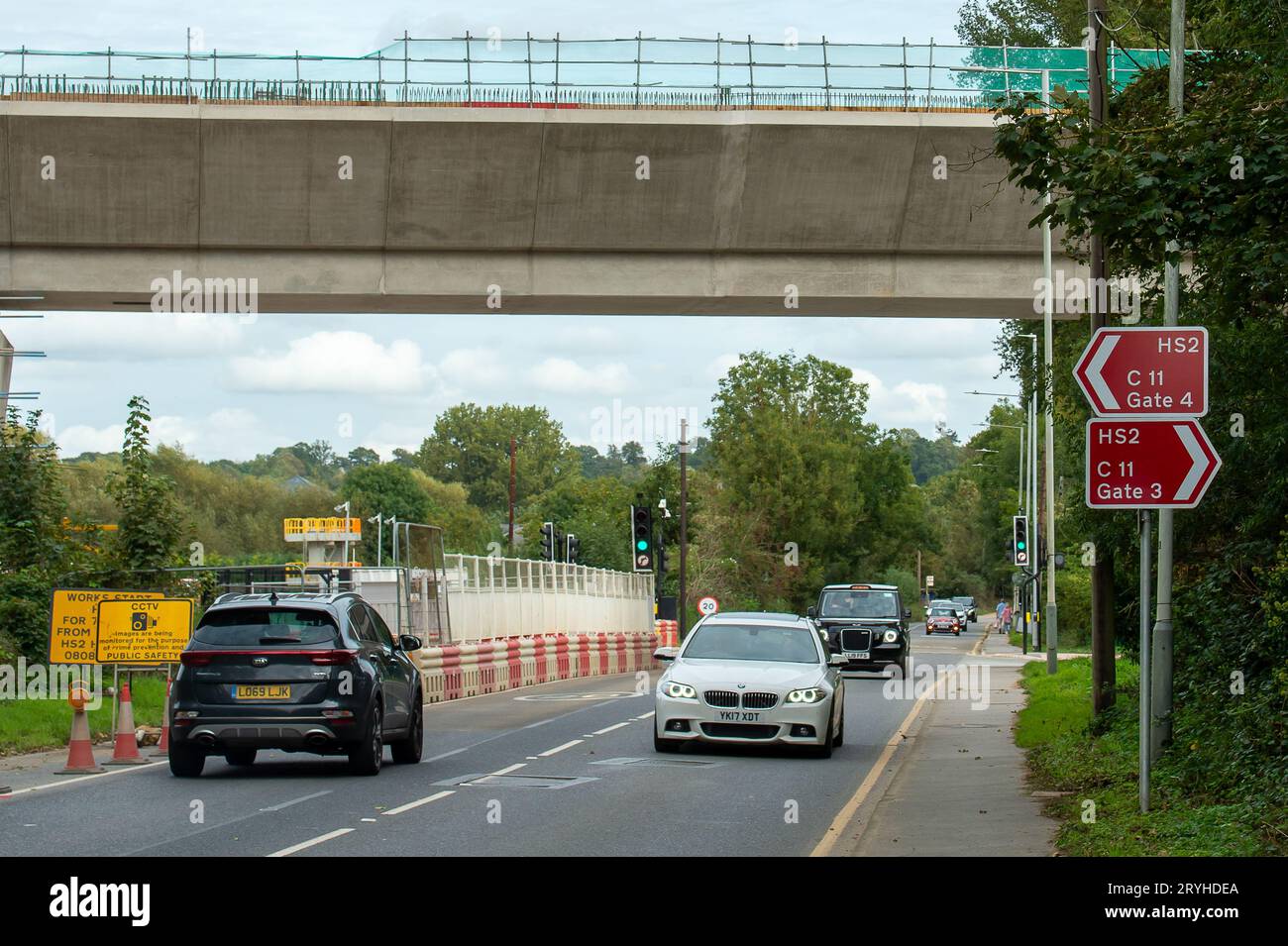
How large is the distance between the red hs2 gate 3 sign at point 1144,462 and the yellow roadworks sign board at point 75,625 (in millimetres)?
12200

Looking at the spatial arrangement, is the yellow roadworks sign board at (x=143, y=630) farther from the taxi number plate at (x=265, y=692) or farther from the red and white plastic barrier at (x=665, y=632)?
the red and white plastic barrier at (x=665, y=632)

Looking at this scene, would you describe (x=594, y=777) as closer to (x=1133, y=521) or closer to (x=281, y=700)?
(x=281, y=700)

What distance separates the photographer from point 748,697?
18.7m

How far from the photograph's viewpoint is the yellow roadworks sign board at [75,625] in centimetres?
2000

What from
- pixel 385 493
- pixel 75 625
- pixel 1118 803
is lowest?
pixel 1118 803

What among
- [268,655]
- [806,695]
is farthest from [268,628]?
[806,695]

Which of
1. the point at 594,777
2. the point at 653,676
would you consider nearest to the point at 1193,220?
the point at 594,777

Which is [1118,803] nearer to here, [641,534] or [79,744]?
[79,744]

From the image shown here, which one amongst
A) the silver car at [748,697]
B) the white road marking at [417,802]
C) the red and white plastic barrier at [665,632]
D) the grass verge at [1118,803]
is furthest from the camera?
the red and white plastic barrier at [665,632]

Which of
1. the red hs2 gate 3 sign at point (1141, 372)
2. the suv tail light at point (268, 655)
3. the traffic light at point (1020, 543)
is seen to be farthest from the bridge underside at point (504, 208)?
the traffic light at point (1020, 543)

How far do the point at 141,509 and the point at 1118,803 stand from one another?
17118 mm

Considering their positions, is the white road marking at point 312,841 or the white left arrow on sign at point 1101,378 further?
the white left arrow on sign at point 1101,378

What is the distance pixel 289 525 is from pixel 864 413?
36352 mm

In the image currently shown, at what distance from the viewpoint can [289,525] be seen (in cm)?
11188
